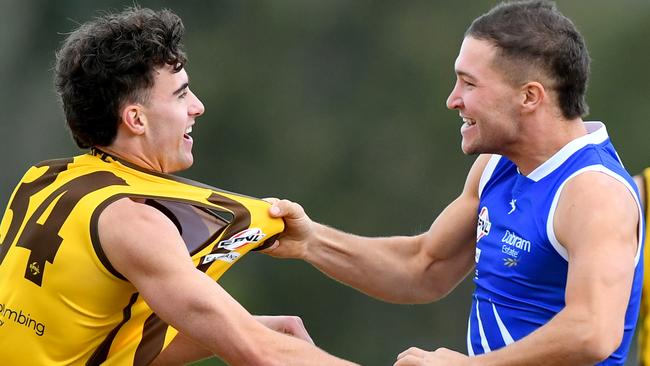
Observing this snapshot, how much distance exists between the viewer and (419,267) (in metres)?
4.96

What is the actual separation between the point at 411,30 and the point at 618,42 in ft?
6.62

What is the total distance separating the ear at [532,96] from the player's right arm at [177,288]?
3.46 ft

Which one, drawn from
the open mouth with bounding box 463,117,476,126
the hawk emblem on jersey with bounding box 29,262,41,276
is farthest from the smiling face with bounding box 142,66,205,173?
the open mouth with bounding box 463,117,476,126

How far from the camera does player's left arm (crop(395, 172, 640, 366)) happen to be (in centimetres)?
386

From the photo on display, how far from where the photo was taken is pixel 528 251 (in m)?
4.14

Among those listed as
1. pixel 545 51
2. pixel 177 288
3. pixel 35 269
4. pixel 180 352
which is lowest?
pixel 180 352

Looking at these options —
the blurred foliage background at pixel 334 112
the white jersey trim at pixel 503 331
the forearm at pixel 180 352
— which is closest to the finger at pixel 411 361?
the white jersey trim at pixel 503 331

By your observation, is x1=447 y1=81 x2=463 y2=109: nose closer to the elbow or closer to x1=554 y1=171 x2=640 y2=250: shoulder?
x1=554 y1=171 x2=640 y2=250: shoulder

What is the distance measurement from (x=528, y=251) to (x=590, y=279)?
33cm

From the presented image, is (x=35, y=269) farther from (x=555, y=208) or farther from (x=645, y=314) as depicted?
(x=645, y=314)

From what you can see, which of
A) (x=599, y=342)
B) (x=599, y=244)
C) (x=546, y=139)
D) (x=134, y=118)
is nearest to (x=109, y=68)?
(x=134, y=118)

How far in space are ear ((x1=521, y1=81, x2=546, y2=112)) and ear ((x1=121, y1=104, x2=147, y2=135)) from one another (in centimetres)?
128

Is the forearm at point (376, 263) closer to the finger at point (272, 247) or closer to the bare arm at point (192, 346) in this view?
the finger at point (272, 247)

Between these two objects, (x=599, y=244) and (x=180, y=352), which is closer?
(x=599, y=244)
